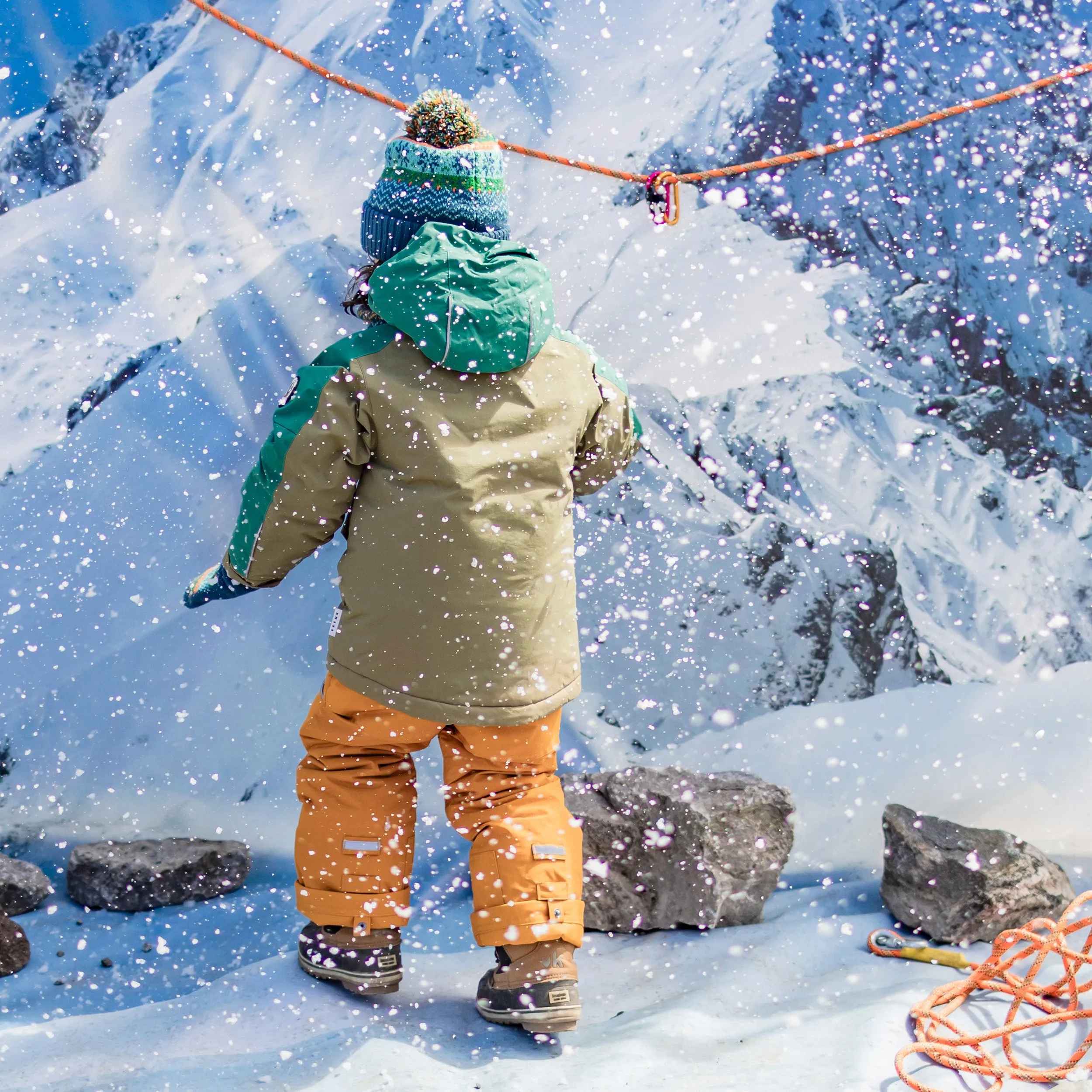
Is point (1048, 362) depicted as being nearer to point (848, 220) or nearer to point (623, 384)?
point (848, 220)

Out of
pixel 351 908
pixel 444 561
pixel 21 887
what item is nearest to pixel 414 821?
pixel 351 908

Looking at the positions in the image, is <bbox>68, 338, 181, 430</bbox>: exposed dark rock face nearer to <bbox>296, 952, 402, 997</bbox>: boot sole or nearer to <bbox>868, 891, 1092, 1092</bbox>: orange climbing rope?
<bbox>296, 952, 402, 997</bbox>: boot sole

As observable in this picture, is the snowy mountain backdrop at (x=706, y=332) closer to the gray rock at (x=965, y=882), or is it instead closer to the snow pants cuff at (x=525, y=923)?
the gray rock at (x=965, y=882)

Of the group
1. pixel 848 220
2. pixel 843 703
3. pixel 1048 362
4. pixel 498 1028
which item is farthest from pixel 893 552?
pixel 498 1028

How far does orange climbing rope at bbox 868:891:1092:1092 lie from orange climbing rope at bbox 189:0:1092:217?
1.19m

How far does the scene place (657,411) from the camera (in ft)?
7.06

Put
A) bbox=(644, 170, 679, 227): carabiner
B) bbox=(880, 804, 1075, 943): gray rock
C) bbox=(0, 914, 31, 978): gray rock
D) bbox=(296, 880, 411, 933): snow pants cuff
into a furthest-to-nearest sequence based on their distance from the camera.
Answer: bbox=(644, 170, 679, 227): carabiner < bbox=(880, 804, 1075, 943): gray rock < bbox=(0, 914, 31, 978): gray rock < bbox=(296, 880, 411, 933): snow pants cuff

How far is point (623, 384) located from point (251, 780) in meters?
1.01

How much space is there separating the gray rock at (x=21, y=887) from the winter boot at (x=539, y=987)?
0.85 meters

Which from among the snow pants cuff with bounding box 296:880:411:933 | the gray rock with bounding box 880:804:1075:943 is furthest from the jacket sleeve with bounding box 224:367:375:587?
the gray rock with bounding box 880:804:1075:943

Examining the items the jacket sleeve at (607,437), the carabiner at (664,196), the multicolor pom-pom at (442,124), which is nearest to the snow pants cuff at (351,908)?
the jacket sleeve at (607,437)

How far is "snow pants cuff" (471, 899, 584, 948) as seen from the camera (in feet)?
4.58

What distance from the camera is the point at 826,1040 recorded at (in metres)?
1.45

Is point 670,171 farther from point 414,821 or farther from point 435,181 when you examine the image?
point 414,821
